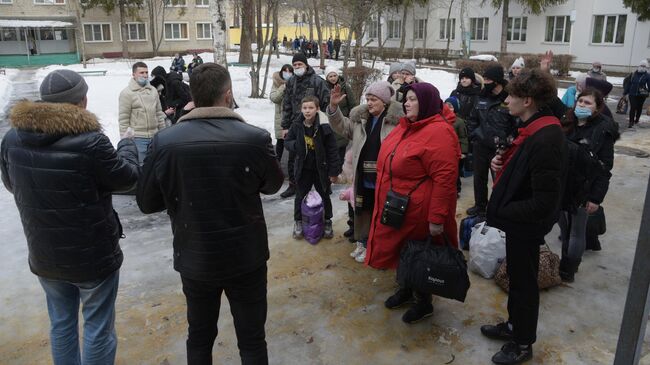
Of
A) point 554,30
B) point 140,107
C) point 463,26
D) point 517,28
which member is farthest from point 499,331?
point 517,28

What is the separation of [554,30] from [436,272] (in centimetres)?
3246

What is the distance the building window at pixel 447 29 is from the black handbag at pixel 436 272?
36235 mm

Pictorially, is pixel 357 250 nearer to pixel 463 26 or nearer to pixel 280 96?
pixel 280 96

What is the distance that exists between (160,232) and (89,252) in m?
3.12

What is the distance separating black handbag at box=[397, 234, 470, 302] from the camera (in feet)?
10.8

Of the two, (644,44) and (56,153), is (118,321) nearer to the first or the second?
(56,153)

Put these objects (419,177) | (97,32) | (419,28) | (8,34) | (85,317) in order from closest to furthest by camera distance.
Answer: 1. (85,317)
2. (419,177)
3. (8,34)
4. (97,32)
5. (419,28)

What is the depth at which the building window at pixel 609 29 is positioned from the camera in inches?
1060

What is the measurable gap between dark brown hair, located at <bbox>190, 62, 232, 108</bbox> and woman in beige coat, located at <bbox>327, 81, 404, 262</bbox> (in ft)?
6.50

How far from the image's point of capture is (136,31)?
42.4 meters

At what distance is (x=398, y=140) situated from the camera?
354 cm

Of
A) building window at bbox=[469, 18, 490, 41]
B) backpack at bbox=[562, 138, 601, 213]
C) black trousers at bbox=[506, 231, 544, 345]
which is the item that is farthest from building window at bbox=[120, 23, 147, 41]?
black trousers at bbox=[506, 231, 544, 345]

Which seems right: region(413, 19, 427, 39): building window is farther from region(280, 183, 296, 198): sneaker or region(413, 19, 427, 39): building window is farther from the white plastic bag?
the white plastic bag

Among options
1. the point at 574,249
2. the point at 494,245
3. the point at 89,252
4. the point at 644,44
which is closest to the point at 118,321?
the point at 89,252
